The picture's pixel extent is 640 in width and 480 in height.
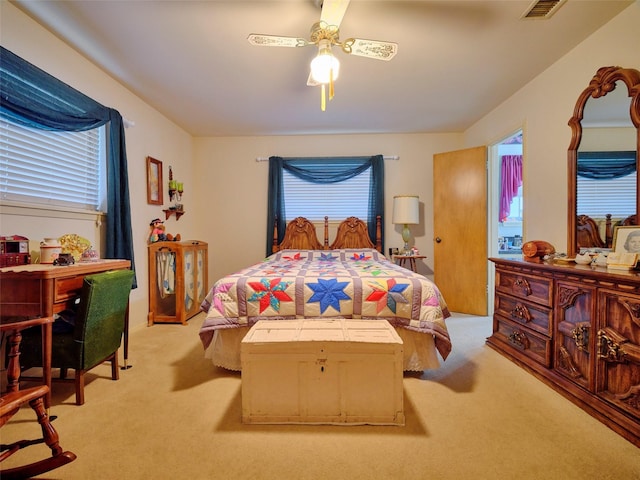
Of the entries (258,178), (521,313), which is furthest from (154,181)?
(521,313)

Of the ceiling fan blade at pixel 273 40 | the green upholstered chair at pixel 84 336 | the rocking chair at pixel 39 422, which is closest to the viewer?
the rocking chair at pixel 39 422

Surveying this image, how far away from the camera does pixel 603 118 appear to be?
2.16 m

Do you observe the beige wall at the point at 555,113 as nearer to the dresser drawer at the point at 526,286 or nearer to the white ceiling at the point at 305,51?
the white ceiling at the point at 305,51

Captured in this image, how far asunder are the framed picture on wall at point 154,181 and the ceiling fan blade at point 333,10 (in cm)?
265

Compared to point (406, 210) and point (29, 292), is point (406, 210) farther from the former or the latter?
point (29, 292)

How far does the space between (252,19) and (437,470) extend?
2853 mm

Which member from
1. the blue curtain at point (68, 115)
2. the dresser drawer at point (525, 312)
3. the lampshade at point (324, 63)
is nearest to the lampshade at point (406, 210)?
the dresser drawer at point (525, 312)

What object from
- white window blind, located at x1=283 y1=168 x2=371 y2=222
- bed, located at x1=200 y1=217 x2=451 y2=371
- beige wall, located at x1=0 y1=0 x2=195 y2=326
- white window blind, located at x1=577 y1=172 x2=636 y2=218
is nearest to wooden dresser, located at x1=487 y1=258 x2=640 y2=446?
white window blind, located at x1=577 y1=172 x2=636 y2=218

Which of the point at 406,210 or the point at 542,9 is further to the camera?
the point at 406,210

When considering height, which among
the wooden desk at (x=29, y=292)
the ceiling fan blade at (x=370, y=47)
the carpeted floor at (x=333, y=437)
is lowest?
the carpeted floor at (x=333, y=437)

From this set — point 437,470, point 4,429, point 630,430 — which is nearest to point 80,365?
point 4,429

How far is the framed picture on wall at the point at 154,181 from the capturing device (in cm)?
350

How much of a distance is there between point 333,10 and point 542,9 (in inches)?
55.5

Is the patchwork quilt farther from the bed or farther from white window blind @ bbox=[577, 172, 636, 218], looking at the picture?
white window blind @ bbox=[577, 172, 636, 218]
